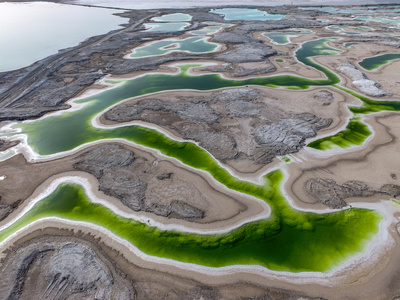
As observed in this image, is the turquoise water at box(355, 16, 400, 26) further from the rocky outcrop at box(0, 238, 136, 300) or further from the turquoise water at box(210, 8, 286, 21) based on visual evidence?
the rocky outcrop at box(0, 238, 136, 300)

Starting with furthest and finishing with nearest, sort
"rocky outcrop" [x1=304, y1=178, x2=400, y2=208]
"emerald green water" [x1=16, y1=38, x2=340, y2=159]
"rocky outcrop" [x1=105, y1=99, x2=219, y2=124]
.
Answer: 1. "rocky outcrop" [x1=105, y1=99, x2=219, y2=124]
2. "emerald green water" [x1=16, y1=38, x2=340, y2=159]
3. "rocky outcrop" [x1=304, y1=178, x2=400, y2=208]

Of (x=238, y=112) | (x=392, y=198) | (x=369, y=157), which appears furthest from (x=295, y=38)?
(x=392, y=198)

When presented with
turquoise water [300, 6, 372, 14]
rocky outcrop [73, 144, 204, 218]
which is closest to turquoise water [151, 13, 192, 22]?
turquoise water [300, 6, 372, 14]

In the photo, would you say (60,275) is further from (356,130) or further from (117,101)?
(356,130)

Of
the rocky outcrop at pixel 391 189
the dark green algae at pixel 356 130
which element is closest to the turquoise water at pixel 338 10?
the dark green algae at pixel 356 130

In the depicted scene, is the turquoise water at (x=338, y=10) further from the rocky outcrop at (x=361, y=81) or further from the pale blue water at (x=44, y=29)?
the pale blue water at (x=44, y=29)

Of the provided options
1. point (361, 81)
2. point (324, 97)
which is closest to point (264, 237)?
point (324, 97)
